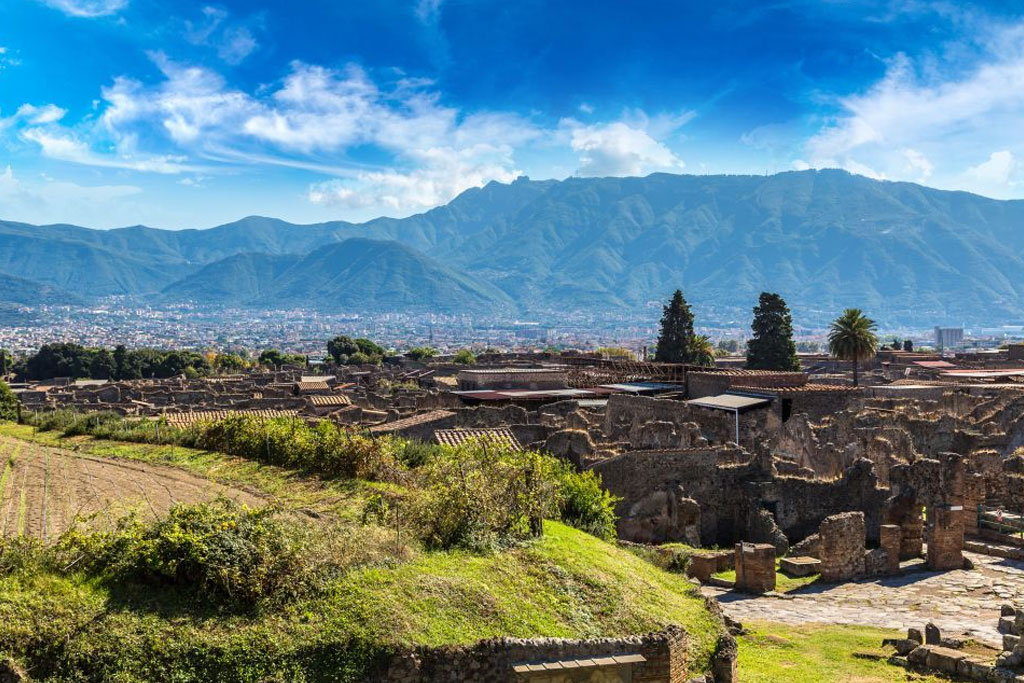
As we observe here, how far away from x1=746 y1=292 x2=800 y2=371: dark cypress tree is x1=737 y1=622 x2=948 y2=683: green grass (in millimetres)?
51508

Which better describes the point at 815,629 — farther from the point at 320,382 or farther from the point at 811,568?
the point at 320,382

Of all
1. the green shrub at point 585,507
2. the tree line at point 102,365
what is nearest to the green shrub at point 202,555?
the green shrub at point 585,507

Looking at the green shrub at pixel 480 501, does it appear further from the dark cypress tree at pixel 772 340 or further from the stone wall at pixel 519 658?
the dark cypress tree at pixel 772 340

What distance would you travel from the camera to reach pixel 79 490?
1566cm

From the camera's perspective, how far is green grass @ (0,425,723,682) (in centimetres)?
895

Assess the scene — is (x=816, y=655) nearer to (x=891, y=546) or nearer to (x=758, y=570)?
A: (x=758, y=570)

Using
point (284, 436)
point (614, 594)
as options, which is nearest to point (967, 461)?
point (614, 594)

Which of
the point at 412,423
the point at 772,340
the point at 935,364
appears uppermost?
the point at 772,340

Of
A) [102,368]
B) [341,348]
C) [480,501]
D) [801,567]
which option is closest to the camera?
[480,501]

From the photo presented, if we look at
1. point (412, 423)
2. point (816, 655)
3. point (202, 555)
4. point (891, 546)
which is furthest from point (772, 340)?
point (202, 555)

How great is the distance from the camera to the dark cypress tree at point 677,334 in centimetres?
7106

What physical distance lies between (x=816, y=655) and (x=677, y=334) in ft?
191

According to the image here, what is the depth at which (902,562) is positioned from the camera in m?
21.4

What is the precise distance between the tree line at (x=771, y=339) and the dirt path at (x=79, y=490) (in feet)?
151
